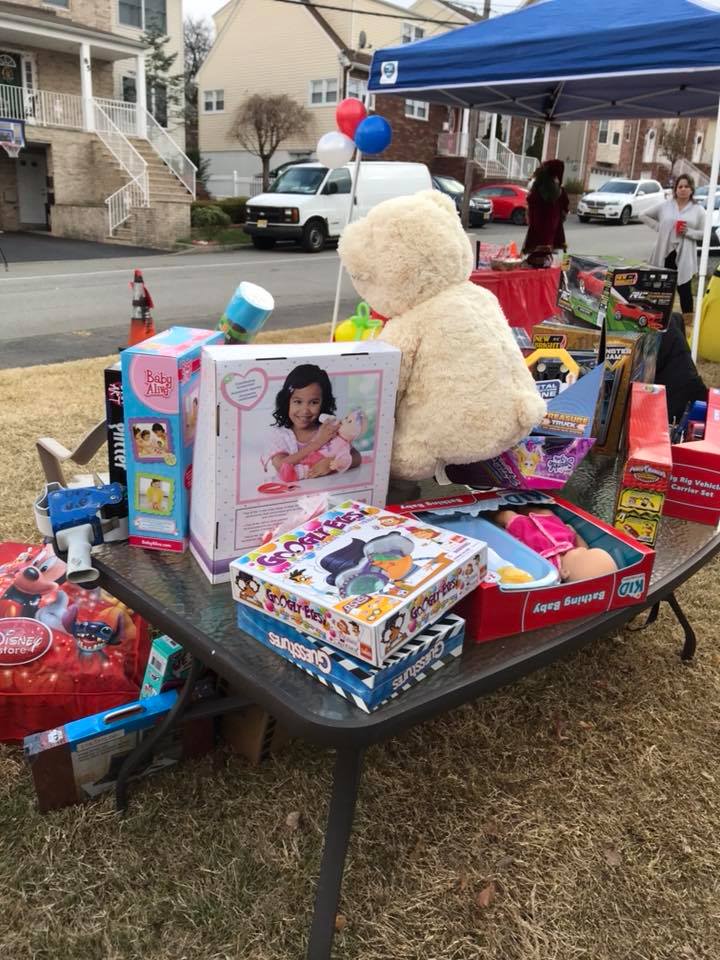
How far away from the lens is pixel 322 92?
2830cm

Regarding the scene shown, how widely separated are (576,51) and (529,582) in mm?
4461

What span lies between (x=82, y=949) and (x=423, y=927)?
712mm

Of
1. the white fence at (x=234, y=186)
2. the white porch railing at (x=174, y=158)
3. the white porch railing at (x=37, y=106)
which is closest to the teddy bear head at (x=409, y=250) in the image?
the white porch railing at (x=174, y=158)

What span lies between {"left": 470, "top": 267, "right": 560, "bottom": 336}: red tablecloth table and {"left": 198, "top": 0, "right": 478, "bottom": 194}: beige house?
23216 millimetres

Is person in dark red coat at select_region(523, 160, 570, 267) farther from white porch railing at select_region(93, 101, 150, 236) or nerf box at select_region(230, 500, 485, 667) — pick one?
white porch railing at select_region(93, 101, 150, 236)

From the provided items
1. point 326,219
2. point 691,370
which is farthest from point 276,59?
point 691,370

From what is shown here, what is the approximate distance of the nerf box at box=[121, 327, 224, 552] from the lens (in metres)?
1.51

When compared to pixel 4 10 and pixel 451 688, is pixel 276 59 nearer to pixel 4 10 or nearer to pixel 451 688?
pixel 4 10

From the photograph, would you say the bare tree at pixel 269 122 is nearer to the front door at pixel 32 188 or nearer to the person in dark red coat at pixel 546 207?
the front door at pixel 32 188

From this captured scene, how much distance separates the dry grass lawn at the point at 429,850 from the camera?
1.65 m

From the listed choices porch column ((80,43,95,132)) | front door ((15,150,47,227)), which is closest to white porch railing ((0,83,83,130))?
porch column ((80,43,95,132))

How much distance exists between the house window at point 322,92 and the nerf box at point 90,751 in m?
29.7

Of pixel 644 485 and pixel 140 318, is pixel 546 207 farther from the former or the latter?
pixel 644 485

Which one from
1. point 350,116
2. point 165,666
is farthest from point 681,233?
point 165,666
